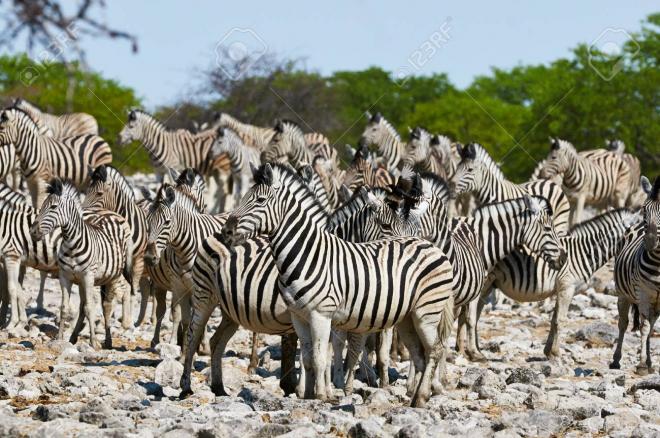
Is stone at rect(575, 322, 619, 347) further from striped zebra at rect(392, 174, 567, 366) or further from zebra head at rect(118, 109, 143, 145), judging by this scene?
zebra head at rect(118, 109, 143, 145)

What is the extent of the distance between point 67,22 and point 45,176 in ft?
51.6

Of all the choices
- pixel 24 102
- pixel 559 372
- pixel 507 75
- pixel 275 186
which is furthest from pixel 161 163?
pixel 507 75

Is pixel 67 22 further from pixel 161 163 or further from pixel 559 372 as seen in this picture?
pixel 161 163

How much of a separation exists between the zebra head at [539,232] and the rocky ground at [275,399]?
1.25 meters

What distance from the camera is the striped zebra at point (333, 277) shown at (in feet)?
33.2

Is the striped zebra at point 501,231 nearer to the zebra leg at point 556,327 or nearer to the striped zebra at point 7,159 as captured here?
the zebra leg at point 556,327

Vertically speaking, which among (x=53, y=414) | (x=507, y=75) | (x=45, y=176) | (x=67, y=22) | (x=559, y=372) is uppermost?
(x=507, y=75)

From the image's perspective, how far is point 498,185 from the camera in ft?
66.4

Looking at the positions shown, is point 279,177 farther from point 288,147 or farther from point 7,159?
point 288,147

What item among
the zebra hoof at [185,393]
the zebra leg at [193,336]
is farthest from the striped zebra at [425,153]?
the zebra hoof at [185,393]

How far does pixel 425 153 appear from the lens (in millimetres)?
24234

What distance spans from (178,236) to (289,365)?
2.88 meters

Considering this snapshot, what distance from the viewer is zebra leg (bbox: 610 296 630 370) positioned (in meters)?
14.3

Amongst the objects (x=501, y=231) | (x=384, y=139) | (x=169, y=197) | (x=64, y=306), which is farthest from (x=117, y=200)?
(x=384, y=139)
